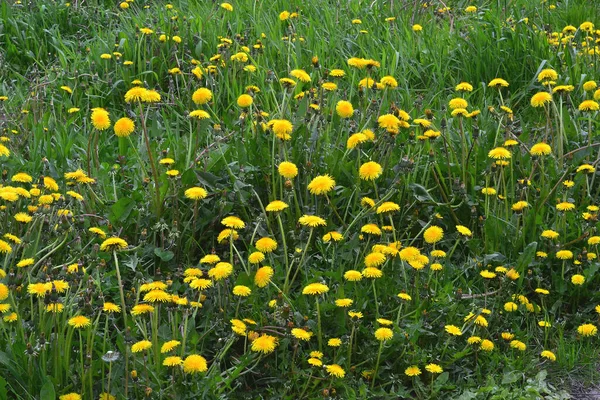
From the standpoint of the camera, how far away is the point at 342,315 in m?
2.63

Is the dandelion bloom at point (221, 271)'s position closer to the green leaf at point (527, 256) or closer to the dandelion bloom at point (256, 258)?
the dandelion bloom at point (256, 258)

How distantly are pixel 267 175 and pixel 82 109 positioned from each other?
5.47 feet

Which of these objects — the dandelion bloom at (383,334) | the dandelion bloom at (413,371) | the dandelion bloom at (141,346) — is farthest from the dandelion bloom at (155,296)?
the dandelion bloom at (413,371)

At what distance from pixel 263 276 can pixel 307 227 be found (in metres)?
0.48

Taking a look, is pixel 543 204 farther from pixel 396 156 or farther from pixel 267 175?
→ pixel 267 175

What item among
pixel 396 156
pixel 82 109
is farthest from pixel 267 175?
pixel 82 109

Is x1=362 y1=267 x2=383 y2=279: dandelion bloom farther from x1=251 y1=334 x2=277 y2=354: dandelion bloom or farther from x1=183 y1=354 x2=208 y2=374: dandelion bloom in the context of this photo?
x1=183 y1=354 x2=208 y2=374: dandelion bloom

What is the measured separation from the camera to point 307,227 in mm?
3064

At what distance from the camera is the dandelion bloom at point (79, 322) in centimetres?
227

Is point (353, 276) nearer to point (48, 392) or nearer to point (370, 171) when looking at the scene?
point (370, 171)

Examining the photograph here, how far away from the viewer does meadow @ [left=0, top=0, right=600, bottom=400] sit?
2484 mm

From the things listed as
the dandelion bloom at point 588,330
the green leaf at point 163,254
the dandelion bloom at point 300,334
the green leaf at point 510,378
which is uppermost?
the dandelion bloom at point 300,334

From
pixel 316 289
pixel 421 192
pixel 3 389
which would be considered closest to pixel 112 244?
pixel 3 389

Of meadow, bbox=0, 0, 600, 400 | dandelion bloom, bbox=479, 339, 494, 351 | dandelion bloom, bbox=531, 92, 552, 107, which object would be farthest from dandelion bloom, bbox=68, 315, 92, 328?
dandelion bloom, bbox=531, 92, 552, 107
